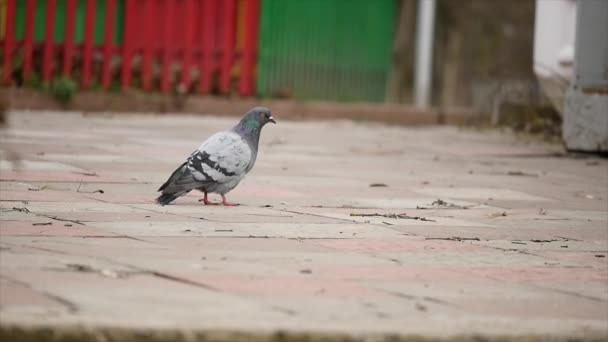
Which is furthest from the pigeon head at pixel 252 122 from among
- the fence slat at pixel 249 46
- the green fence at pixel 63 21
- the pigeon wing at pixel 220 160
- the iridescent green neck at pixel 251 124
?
the fence slat at pixel 249 46

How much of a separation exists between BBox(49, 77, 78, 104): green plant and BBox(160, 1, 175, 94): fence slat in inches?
43.5

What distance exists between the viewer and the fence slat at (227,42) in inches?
586

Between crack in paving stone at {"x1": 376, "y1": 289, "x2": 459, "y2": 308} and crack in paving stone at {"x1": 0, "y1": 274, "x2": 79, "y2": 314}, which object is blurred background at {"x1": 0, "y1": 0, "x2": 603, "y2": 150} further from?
crack in paving stone at {"x1": 0, "y1": 274, "x2": 79, "y2": 314}

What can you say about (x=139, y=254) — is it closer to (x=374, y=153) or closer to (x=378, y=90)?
(x=374, y=153)

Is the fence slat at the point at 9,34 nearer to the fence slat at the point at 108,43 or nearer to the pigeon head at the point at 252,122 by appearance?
the fence slat at the point at 108,43

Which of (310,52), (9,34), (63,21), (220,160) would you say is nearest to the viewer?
(220,160)

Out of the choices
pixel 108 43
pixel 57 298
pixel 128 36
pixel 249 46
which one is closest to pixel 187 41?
pixel 128 36

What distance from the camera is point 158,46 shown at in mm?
14734

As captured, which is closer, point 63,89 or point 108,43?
point 63,89

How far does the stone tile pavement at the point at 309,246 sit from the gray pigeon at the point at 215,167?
12cm

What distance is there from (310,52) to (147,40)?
2.13 meters

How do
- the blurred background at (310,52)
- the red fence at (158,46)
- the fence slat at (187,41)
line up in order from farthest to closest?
the fence slat at (187,41) < the red fence at (158,46) < the blurred background at (310,52)

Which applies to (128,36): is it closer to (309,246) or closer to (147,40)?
(147,40)

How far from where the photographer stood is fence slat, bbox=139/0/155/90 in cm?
1455
